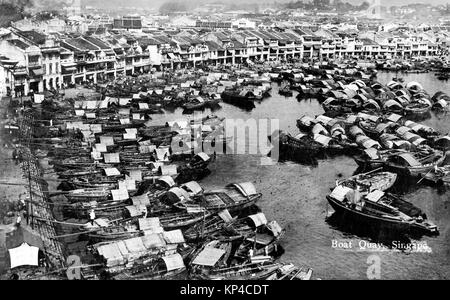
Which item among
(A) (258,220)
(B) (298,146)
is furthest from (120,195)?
(B) (298,146)

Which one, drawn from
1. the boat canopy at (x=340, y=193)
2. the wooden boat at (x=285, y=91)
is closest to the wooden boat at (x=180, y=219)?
the boat canopy at (x=340, y=193)

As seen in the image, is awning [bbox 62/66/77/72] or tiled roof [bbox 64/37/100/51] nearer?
awning [bbox 62/66/77/72]

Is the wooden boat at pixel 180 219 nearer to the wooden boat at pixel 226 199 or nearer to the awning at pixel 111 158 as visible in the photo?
the wooden boat at pixel 226 199

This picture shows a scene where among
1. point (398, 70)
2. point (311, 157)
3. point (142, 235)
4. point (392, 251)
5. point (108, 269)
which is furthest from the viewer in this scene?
point (398, 70)

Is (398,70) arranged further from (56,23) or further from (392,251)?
(392,251)

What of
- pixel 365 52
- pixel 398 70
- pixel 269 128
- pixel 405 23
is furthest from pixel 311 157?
pixel 405 23

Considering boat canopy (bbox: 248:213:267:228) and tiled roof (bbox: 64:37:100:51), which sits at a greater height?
tiled roof (bbox: 64:37:100:51)

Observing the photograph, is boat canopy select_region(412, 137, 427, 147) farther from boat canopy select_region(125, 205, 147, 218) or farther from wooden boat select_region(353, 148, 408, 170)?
boat canopy select_region(125, 205, 147, 218)

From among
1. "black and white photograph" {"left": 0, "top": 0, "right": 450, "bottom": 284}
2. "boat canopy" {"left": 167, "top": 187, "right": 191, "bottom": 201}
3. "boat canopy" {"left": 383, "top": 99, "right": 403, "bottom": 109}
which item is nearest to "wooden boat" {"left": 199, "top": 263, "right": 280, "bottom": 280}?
"black and white photograph" {"left": 0, "top": 0, "right": 450, "bottom": 284}
